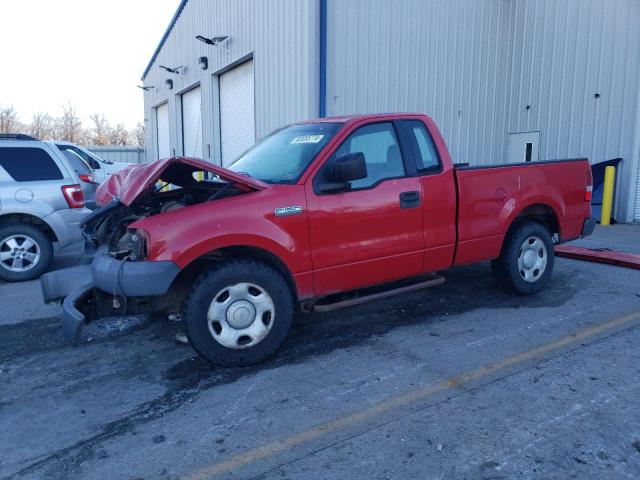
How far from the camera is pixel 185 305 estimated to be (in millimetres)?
3686

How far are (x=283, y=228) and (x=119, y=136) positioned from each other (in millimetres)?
49338

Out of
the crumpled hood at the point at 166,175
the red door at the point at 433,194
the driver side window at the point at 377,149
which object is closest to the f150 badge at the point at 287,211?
the crumpled hood at the point at 166,175

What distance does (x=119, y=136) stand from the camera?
4859cm

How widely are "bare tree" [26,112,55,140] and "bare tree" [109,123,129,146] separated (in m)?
5.29

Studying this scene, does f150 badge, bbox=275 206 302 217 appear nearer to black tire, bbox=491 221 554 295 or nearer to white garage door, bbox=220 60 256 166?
black tire, bbox=491 221 554 295

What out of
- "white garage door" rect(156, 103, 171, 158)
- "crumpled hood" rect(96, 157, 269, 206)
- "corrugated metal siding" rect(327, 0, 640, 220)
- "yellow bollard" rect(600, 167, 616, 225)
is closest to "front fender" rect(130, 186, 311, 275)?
"crumpled hood" rect(96, 157, 269, 206)

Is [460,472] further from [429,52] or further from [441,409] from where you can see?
[429,52]

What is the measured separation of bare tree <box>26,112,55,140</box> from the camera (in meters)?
41.1

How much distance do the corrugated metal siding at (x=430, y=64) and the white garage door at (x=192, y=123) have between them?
25.9 feet

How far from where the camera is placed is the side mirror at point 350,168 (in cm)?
390

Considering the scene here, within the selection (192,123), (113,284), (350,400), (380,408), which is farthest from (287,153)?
(192,123)

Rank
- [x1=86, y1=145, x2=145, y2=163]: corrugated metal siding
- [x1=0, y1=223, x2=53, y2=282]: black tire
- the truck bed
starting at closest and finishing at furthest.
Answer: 1. the truck bed
2. [x1=0, y1=223, x2=53, y2=282]: black tire
3. [x1=86, y1=145, x2=145, y2=163]: corrugated metal siding

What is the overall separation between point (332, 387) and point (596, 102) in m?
11.7

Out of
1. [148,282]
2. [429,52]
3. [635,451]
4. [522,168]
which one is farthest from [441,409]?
[429,52]
